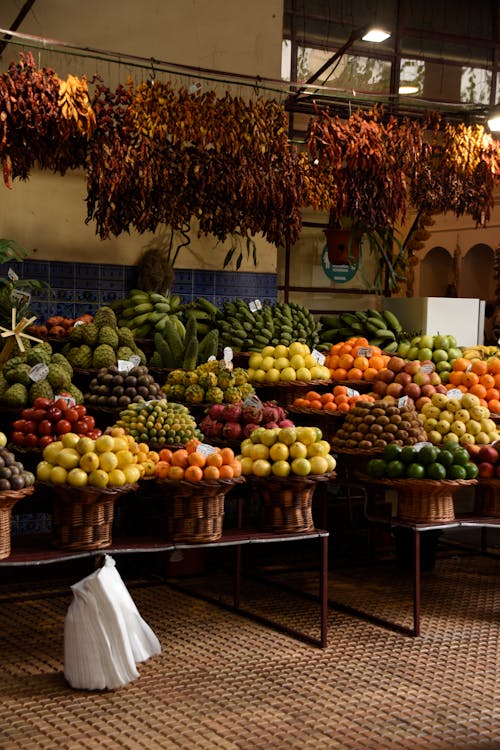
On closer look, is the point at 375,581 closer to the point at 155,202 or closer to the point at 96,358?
the point at 96,358

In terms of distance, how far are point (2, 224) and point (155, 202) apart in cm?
123

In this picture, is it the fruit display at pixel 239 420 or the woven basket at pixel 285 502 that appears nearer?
the woven basket at pixel 285 502

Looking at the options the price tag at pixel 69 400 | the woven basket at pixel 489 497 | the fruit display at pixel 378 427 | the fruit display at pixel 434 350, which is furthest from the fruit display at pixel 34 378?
the fruit display at pixel 434 350

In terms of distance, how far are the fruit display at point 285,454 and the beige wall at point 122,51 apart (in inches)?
113

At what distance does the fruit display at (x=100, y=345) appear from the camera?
5629 millimetres

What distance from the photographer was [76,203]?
704 cm

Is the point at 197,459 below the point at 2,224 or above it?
below

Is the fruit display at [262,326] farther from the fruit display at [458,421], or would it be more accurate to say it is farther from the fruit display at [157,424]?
the fruit display at [157,424]

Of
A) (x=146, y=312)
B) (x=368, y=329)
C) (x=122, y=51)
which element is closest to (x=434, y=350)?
(x=368, y=329)

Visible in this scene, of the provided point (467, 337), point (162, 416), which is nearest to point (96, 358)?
point (162, 416)

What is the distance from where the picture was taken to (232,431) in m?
5.04

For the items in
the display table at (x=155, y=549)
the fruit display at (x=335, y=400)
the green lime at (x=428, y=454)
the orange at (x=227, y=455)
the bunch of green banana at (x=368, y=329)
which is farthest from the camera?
the bunch of green banana at (x=368, y=329)

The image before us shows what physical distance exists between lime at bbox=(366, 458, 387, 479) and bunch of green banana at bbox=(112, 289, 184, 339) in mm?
1844

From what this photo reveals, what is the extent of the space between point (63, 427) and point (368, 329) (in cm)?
311
